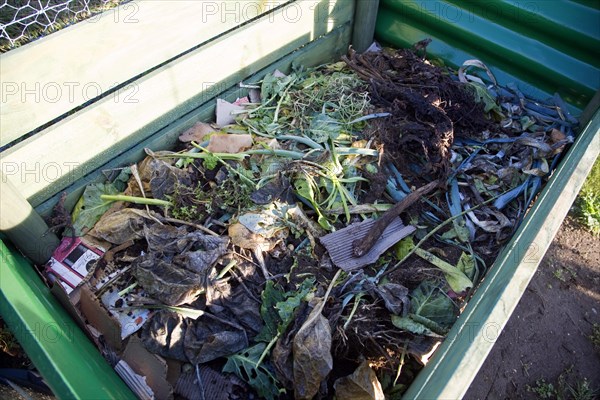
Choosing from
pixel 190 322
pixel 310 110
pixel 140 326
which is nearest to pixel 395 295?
pixel 190 322

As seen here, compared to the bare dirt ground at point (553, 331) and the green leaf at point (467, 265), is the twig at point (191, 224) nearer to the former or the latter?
the green leaf at point (467, 265)

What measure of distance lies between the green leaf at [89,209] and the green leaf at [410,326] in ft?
5.00

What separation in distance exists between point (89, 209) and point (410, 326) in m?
1.63

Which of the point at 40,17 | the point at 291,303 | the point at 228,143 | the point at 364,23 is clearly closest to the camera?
the point at 291,303

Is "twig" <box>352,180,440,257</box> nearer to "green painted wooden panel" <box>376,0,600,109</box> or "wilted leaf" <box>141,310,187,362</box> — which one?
"wilted leaf" <box>141,310,187,362</box>

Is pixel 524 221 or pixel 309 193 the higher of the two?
pixel 524 221

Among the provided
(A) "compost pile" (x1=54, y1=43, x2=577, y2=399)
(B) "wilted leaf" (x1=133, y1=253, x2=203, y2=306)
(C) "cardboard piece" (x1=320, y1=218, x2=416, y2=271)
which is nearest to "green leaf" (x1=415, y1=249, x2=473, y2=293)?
(A) "compost pile" (x1=54, y1=43, x2=577, y2=399)

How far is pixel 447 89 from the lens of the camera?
288cm

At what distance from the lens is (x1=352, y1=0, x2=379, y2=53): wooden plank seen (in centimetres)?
319

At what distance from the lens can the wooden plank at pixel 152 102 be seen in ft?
6.40

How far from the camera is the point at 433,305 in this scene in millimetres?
2031

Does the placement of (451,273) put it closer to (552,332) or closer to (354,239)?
(354,239)

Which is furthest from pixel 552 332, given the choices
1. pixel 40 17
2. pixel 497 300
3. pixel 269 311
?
pixel 40 17

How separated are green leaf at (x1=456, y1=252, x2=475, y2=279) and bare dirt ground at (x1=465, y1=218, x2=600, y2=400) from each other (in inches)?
31.6
